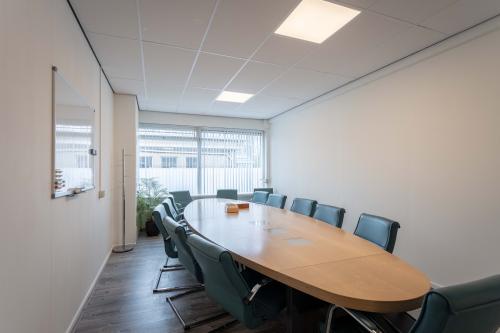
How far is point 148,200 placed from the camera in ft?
17.6

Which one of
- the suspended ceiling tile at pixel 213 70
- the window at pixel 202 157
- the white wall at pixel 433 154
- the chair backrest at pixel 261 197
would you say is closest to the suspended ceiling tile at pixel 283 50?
the suspended ceiling tile at pixel 213 70

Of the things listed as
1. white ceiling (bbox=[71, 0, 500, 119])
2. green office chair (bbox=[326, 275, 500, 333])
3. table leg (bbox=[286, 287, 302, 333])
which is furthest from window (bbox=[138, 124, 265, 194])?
green office chair (bbox=[326, 275, 500, 333])

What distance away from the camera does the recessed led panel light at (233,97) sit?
182 inches

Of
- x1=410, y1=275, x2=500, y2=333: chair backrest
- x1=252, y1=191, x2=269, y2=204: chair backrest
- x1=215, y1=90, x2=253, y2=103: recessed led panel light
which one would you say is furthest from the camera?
x1=252, y1=191, x2=269, y2=204: chair backrest

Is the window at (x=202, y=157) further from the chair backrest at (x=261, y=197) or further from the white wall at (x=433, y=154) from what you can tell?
the white wall at (x=433, y=154)

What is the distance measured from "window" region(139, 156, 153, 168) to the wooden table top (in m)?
3.64

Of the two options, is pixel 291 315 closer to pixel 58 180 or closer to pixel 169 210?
pixel 58 180

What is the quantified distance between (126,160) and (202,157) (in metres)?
2.03

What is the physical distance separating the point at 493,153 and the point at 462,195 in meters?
0.49

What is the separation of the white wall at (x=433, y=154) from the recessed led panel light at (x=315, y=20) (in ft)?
4.21

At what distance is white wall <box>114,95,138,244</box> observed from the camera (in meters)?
4.54

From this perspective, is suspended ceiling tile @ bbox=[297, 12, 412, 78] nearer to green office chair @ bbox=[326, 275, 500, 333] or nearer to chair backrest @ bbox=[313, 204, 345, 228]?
chair backrest @ bbox=[313, 204, 345, 228]

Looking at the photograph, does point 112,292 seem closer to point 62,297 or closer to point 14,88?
point 62,297

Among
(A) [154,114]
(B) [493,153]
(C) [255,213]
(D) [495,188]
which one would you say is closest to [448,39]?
(B) [493,153]
